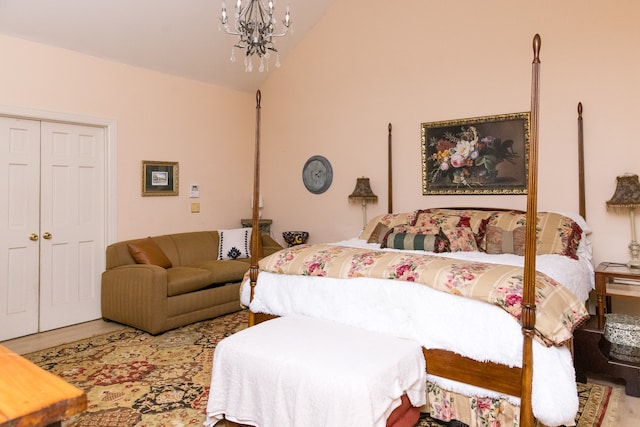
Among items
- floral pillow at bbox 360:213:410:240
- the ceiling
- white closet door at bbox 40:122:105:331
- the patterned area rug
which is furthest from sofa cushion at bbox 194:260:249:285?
the ceiling

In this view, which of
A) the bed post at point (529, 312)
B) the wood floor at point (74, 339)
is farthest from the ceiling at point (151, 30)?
the bed post at point (529, 312)

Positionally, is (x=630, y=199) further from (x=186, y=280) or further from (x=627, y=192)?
(x=186, y=280)

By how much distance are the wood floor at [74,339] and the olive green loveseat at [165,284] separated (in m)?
0.14

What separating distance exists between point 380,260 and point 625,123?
257cm

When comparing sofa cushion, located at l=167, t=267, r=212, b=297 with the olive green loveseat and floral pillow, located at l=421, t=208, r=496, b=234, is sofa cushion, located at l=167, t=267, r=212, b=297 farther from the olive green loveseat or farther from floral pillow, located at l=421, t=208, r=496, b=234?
floral pillow, located at l=421, t=208, r=496, b=234

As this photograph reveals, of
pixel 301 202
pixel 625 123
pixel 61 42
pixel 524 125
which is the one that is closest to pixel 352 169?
pixel 301 202

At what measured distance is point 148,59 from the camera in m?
4.55

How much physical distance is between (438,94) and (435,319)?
2.97 metres

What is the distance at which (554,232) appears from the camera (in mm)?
3430

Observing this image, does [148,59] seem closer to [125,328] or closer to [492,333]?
[125,328]

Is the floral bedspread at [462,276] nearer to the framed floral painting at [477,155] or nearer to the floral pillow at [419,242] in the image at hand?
the floral pillow at [419,242]

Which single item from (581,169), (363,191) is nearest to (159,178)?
(363,191)

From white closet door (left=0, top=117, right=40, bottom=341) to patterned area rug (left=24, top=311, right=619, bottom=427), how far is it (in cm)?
66

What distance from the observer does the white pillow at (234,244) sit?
505 cm
